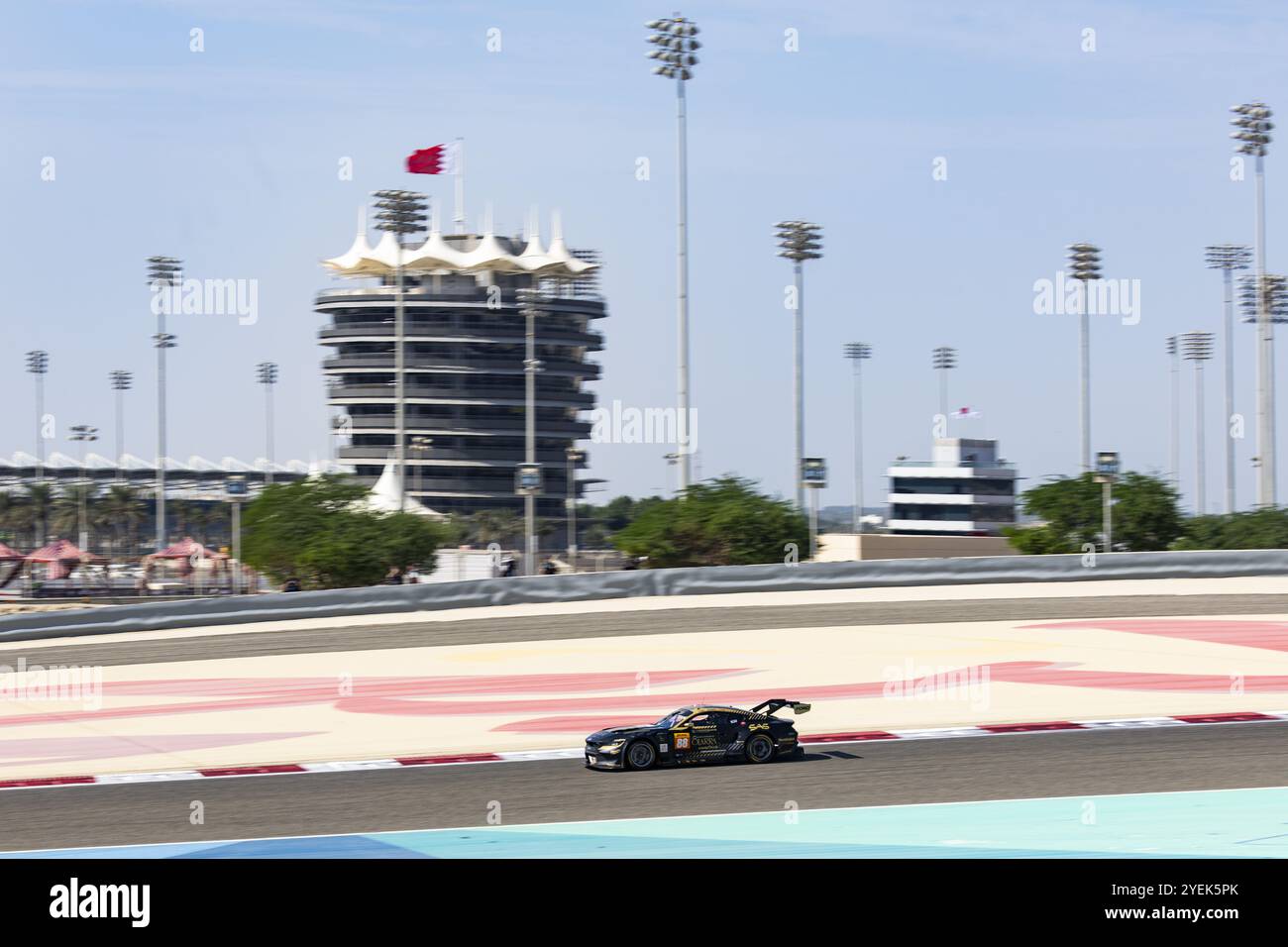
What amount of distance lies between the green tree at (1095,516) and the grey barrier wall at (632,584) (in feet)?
49.2

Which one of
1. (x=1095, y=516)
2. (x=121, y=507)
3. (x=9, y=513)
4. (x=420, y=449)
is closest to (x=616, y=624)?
(x=1095, y=516)

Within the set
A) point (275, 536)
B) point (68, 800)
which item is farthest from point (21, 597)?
point (68, 800)

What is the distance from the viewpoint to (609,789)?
16438mm

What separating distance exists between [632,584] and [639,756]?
20789 mm

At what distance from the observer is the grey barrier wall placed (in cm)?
3519

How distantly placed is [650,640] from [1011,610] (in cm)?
1009

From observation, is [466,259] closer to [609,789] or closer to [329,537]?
[329,537]

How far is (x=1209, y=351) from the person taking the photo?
108 metres

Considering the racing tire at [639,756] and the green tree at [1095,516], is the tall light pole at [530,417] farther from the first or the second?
the racing tire at [639,756]

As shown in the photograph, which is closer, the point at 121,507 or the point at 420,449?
the point at 420,449

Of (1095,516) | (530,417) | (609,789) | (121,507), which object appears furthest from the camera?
(121,507)

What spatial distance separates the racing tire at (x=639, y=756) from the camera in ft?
57.2

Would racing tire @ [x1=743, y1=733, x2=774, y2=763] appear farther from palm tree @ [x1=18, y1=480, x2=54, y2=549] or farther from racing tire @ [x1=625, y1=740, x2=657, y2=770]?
palm tree @ [x1=18, y1=480, x2=54, y2=549]
